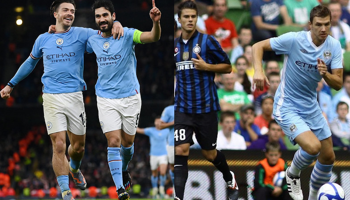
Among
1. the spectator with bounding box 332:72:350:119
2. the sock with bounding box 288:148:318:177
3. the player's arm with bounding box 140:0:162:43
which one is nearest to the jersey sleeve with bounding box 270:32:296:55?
the sock with bounding box 288:148:318:177

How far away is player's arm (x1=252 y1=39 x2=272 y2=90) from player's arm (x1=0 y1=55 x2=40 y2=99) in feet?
8.07

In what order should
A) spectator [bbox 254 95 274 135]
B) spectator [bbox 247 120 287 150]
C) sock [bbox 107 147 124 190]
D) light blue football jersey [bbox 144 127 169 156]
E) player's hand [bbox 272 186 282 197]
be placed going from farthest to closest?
spectator [bbox 254 95 274 135], spectator [bbox 247 120 287 150], light blue football jersey [bbox 144 127 169 156], player's hand [bbox 272 186 282 197], sock [bbox 107 147 124 190]

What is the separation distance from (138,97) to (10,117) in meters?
1.82

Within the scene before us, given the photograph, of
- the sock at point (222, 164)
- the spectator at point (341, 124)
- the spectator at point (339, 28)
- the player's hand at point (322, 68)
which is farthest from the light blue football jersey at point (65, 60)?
the spectator at point (339, 28)

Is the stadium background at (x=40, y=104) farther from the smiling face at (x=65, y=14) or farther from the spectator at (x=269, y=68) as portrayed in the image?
the spectator at (x=269, y=68)

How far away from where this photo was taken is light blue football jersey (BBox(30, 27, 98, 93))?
597cm

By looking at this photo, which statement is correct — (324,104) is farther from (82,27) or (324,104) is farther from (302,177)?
(82,27)

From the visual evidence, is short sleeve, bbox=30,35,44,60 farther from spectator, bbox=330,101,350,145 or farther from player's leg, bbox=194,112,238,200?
spectator, bbox=330,101,350,145

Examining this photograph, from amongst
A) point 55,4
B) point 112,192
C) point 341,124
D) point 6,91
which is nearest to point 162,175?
point 112,192

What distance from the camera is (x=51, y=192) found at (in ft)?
24.3

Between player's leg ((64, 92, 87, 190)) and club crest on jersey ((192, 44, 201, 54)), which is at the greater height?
club crest on jersey ((192, 44, 201, 54))

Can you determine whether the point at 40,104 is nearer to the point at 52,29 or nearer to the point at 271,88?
the point at 52,29

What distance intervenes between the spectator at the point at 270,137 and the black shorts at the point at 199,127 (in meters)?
2.08

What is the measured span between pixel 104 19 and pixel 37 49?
Answer: 0.88 metres
